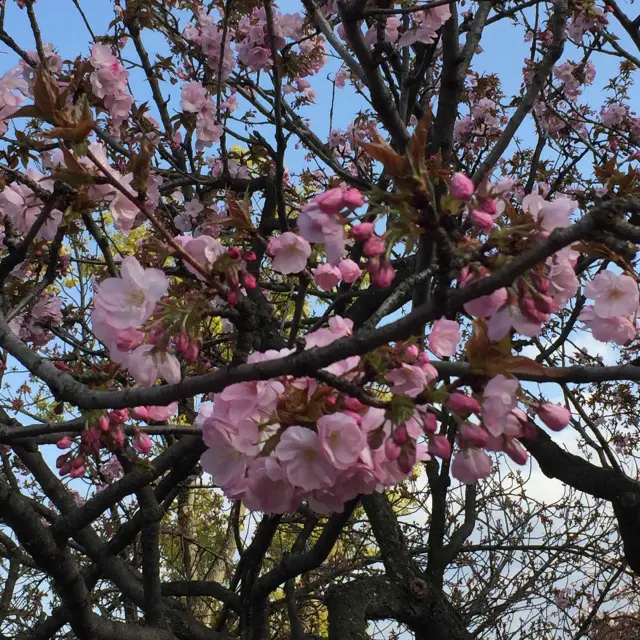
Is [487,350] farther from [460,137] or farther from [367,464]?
[460,137]

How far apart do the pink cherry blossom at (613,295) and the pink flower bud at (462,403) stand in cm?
43

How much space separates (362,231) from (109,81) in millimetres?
2149

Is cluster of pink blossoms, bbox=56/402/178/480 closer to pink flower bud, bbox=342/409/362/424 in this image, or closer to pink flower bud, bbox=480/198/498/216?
pink flower bud, bbox=342/409/362/424

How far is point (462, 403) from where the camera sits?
1034 mm

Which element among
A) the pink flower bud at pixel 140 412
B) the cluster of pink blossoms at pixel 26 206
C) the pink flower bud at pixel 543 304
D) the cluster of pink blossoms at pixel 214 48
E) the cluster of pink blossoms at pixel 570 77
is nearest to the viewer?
the pink flower bud at pixel 543 304

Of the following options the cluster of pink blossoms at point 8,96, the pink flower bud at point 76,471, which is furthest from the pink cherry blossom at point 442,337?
the cluster of pink blossoms at point 8,96

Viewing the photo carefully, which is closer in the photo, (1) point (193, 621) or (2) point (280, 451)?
(2) point (280, 451)

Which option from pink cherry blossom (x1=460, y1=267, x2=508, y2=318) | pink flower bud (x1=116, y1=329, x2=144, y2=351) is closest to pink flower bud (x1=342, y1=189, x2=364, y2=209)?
pink cherry blossom (x1=460, y1=267, x2=508, y2=318)

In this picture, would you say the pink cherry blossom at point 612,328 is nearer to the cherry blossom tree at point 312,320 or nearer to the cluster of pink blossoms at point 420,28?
A: the cherry blossom tree at point 312,320

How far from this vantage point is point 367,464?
1171 millimetres

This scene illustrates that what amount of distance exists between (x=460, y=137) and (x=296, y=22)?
2.12m

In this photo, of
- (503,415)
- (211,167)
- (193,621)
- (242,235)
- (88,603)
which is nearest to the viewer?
(503,415)

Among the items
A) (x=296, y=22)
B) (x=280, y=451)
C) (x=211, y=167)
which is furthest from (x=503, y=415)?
(x=211, y=167)

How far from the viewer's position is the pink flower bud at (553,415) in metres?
1.16
